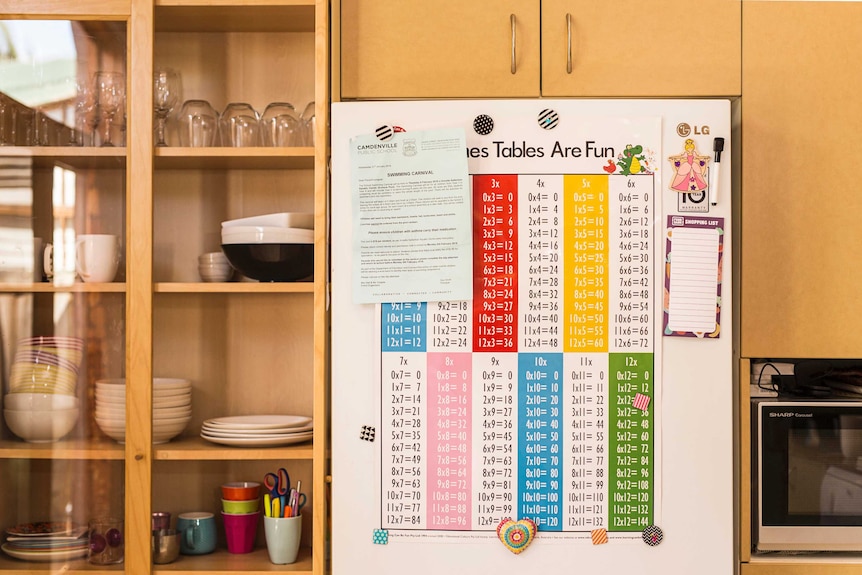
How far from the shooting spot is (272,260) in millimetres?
1832

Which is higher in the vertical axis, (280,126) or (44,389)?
(280,126)

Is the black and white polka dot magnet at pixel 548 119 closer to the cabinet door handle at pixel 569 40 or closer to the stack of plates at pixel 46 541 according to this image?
the cabinet door handle at pixel 569 40

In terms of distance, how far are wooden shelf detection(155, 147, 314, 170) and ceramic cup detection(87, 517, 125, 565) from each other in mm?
791

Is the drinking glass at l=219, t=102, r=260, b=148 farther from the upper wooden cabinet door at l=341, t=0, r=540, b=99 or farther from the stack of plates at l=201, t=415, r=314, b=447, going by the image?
the stack of plates at l=201, t=415, r=314, b=447

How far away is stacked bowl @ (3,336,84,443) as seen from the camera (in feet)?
5.67

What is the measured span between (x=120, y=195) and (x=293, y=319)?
1.76 ft

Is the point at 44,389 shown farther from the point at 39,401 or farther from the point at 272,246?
the point at 272,246

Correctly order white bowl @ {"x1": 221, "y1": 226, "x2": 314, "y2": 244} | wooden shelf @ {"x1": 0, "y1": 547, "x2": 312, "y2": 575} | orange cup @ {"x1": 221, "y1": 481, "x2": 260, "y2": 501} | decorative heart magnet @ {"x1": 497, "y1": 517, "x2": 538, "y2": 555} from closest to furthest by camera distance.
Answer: decorative heart magnet @ {"x1": 497, "y1": 517, "x2": 538, "y2": 555} → wooden shelf @ {"x1": 0, "y1": 547, "x2": 312, "y2": 575} → white bowl @ {"x1": 221, "y1": 226, "x2": 314, "y2": 244} → orange cup @ {"x1": 221, "y1": 481, "x2": 260, "y2": 501}

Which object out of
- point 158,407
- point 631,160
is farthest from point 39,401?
point 631,160

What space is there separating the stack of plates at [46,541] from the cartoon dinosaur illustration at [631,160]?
136 cm

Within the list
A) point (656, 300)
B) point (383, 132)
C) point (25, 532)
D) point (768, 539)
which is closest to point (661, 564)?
point (768, 539)

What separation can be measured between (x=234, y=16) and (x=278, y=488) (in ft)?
3.63

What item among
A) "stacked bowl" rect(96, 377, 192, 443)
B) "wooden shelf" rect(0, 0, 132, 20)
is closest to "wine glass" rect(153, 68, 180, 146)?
"wooden shelf" rect(0, 0, 132, 20)

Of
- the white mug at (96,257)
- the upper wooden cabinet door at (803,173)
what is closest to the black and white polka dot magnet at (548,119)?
the upper wooden cabinet door at (803,173)
